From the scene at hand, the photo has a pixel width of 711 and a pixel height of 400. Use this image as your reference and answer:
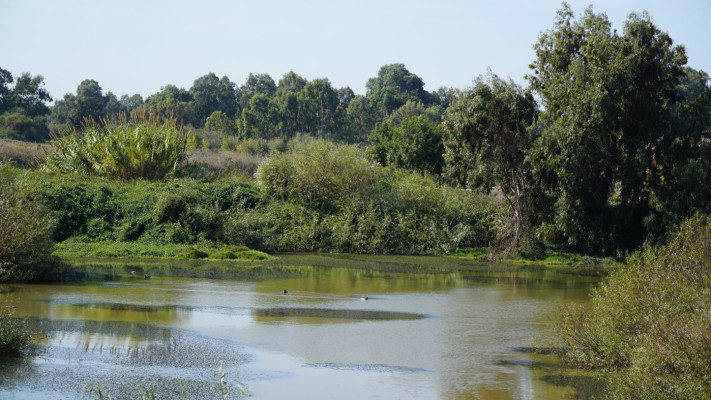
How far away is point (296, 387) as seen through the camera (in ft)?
38.4

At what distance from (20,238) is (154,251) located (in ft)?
26.0

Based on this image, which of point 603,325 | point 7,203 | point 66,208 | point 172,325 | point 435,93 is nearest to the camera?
point 603,325

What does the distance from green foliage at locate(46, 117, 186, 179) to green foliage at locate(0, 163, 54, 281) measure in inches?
458

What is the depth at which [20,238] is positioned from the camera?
19.7 metres

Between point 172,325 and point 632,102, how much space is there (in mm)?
20446

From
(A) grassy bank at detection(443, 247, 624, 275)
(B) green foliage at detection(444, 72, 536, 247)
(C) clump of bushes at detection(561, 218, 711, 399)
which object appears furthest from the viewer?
(B) green foliage at detection(444, 72, 536, 247)

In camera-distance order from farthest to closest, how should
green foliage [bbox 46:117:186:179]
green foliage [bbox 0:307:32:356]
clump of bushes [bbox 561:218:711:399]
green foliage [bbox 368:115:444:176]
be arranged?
green foliage [bbox 368:115:444:176], green foliage [bbox 46:117:186:179], green foliage [bbox 0:307:32:356], clump of bushes [bbox 561:218:711:399]

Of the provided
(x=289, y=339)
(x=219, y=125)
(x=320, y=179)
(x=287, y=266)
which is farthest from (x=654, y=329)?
(x=219, y=125)

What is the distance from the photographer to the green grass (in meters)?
27.0

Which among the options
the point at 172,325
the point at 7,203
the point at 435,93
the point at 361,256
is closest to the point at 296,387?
the point at 172,325

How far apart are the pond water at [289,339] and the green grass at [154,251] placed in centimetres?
451

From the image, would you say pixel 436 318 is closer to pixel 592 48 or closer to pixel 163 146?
pixel 592 48

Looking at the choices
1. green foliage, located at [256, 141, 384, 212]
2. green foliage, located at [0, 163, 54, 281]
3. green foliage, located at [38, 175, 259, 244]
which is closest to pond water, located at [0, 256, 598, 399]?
green foliage, located at [0, 163, 54, 281]

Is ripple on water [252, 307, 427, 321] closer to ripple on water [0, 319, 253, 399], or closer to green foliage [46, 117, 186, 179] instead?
ripple on water [0, 319, 253, 399]
